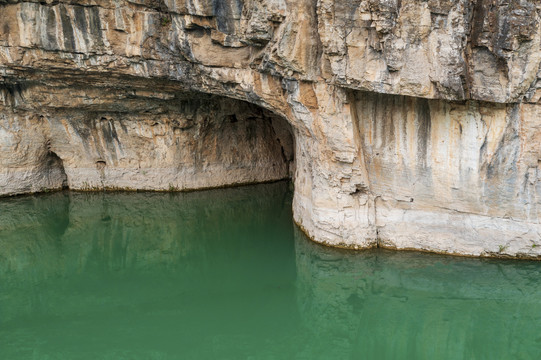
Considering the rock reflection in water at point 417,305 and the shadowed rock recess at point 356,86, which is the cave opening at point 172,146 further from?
the rock reflection in water at point 417,305

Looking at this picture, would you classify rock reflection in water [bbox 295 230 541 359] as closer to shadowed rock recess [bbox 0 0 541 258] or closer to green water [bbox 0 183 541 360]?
green water [bbox 0 183 541 360]

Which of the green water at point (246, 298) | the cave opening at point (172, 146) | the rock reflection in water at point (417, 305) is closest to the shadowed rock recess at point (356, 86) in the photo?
the rock reflection in water at point (417, 305)

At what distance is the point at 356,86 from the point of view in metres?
9.76

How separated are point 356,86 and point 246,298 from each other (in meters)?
4.09

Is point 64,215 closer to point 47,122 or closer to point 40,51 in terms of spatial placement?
point 47,122

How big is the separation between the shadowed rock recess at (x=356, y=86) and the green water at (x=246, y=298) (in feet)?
2.61

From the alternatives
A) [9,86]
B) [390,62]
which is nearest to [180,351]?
[390,62]

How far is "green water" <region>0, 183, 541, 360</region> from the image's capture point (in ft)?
28.8

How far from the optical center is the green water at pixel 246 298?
8.77 meters

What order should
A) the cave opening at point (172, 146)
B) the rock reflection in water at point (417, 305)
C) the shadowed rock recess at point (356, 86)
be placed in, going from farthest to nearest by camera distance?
1. the cave opening at point (172, 146)
2. the shadowed rock recess at point (356, 86)
3. the rock reflection in water at point (417, 305)

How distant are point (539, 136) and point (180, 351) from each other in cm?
665

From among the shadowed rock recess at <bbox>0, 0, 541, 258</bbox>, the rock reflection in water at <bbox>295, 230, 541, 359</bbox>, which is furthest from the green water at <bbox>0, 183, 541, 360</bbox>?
the shadowed rock recess at <bbox>0, 0, 541, 258</bbox>

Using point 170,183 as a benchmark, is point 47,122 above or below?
above

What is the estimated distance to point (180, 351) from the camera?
8.59 m
